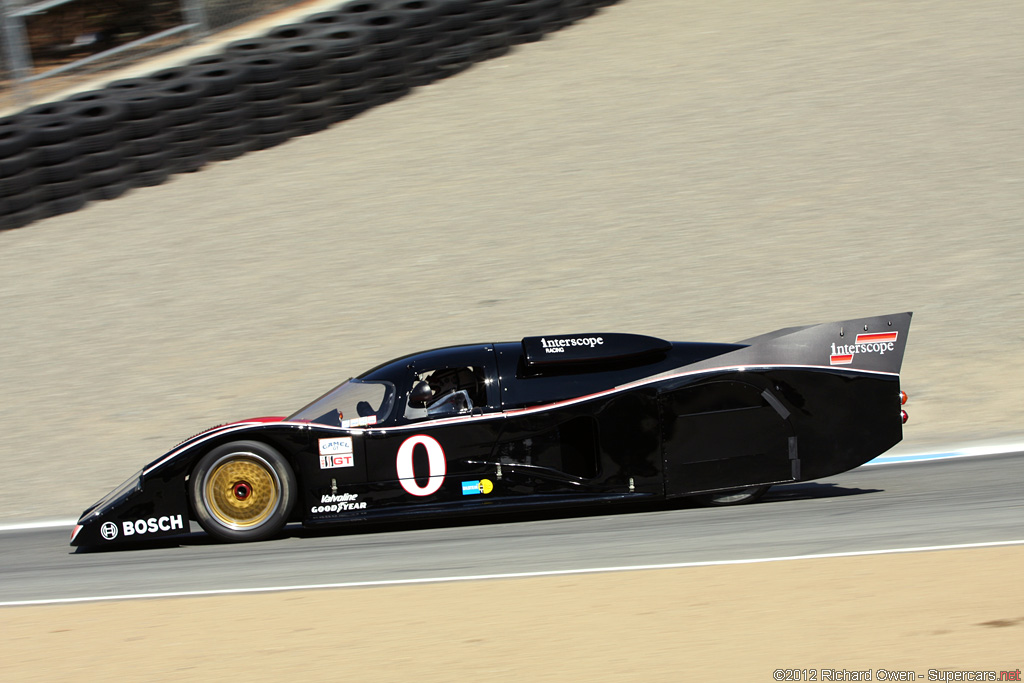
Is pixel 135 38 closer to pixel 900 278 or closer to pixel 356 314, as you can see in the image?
pixel 356 314

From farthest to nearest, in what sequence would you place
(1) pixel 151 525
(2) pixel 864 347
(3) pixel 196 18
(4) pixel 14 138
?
(3) pixel 196 18, (4) pixel 14 138, (2) pixel 864 347, (1) pixel 151 525

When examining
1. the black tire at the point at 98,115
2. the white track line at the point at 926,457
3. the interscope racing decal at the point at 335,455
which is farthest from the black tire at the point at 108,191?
the interscope racing decal at the point at 335,455

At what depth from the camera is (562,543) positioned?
20.5 feet

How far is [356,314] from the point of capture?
12164mm

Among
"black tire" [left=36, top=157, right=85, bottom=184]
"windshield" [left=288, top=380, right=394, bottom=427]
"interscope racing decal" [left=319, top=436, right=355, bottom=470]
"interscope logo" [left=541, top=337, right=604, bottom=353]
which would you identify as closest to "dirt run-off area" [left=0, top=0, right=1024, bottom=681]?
"black tire" [left=36, top=157, right=85, bottom=184]

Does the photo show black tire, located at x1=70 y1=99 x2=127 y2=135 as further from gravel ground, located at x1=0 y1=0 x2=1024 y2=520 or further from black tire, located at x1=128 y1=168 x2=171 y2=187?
gravel ground, located at x1=0 y1=0 x2=1024 y2=520

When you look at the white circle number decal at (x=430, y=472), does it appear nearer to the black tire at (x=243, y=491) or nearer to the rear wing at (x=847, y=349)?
the black tire at (x=243, y=491)

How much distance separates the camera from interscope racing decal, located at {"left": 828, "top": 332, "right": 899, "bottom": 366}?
7.02 m

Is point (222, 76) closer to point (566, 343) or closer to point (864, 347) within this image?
point (566, 343)

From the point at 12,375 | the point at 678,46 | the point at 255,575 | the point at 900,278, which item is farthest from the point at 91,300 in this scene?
the point at 678,46

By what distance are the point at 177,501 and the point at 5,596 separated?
1128 millimetres

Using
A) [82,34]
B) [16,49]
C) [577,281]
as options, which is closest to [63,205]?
[16,49]

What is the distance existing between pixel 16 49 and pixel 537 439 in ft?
38.9

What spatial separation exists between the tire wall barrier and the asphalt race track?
8.00 metres
